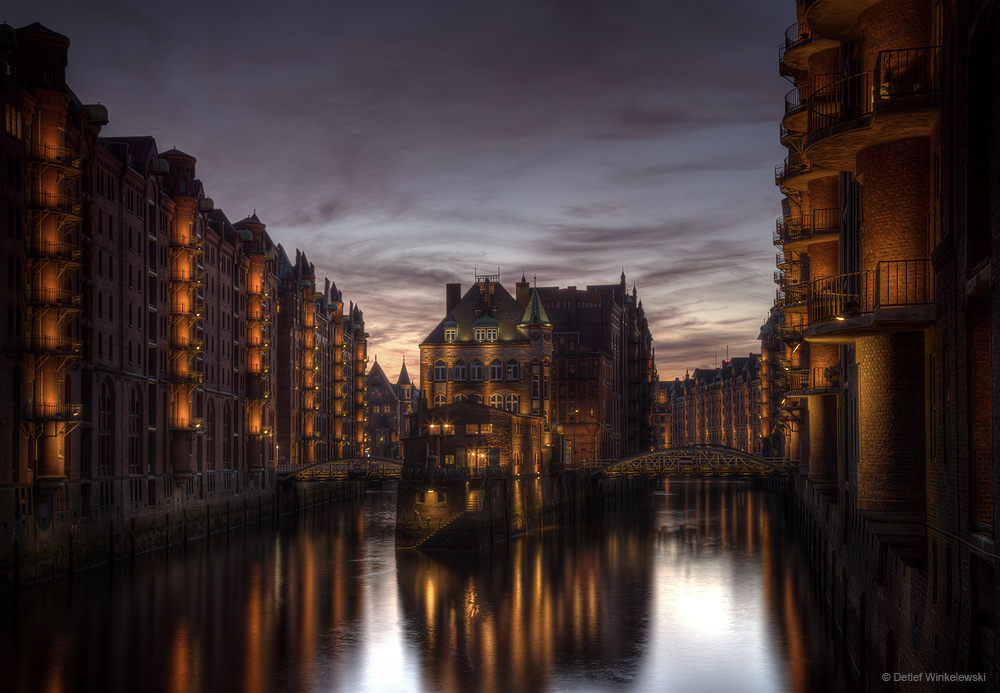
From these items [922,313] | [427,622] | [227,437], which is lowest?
[427,622]

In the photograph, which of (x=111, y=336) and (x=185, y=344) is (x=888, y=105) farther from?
(x=185, y=344)

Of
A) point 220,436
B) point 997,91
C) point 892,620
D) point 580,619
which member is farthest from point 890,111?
point 220,436

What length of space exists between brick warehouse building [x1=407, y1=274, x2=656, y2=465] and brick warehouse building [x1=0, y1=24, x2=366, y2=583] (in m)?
16.4

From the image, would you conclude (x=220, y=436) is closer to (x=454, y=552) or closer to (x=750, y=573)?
(x=454, y=552)

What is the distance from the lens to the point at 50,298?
163 feet

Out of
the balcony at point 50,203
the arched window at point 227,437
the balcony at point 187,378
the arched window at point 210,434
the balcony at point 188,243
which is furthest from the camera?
the arched window at point 227,437

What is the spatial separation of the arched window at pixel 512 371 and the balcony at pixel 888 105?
7626cm

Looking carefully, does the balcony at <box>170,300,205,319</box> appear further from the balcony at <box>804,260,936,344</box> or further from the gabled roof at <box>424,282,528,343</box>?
the balcony at <box>804,260,936,344</box>

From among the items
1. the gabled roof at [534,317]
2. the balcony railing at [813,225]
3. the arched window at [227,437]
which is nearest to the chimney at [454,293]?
the gabled roof at [534,317]

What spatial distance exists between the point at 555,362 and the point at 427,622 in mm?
85804

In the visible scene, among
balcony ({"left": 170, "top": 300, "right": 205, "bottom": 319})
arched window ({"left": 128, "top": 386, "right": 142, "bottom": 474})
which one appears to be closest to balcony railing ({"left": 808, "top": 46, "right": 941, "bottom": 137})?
arched window ({"left": 128, "top": 386, "right": 142, "bottom": 474})

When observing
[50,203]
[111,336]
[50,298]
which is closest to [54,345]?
[50,298]

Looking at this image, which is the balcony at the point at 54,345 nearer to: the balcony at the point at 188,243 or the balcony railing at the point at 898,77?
the balcony at the point at 188,243

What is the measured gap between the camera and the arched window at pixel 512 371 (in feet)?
324
